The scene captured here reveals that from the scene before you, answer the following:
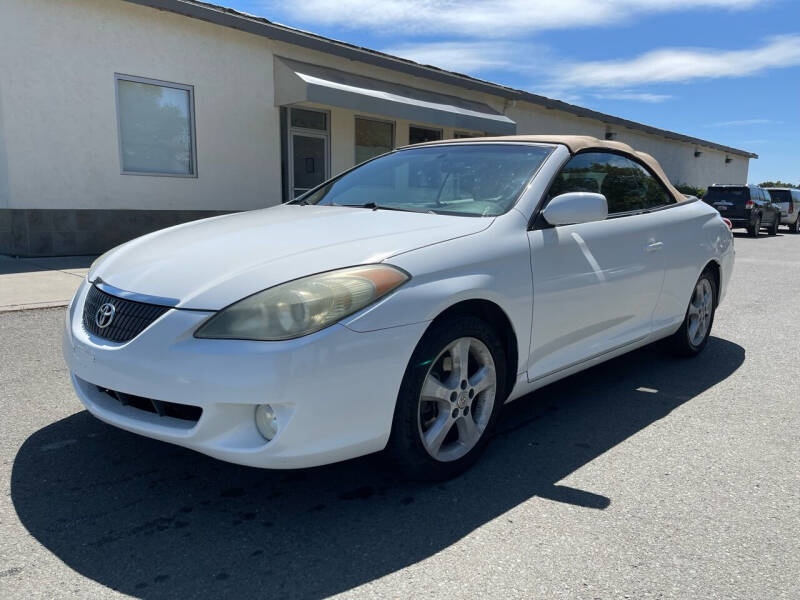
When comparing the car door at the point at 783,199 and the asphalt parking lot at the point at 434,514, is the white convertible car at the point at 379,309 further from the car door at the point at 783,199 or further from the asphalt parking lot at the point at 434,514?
the car door at the point at 783,199

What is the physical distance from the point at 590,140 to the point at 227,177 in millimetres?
9045

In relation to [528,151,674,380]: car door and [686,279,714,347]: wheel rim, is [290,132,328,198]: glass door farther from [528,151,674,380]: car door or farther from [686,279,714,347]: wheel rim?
[528,151,674,380]: car door

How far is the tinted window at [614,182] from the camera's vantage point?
143 inches

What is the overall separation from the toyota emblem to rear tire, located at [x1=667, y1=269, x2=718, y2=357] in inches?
152

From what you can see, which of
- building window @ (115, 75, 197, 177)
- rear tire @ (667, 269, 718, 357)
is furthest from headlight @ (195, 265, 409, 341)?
building window @ (115, 75, 197, 177)

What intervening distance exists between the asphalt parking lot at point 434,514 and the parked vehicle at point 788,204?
24843 mm

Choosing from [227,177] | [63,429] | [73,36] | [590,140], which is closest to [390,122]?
[227,177]

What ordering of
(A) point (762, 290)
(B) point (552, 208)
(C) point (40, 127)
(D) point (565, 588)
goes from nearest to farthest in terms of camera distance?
(D) point (565, 588) → (B) point (552, 208) → (A) point (762, 290) → (C) point (40, 127)

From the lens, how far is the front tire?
266cm

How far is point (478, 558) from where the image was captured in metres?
2.34

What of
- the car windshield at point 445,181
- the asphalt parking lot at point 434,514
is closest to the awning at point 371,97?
the car windshield at point 445,181

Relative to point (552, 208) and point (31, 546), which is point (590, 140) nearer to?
point (552, 208)

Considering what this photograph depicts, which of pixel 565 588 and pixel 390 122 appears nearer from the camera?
pixel 565 588

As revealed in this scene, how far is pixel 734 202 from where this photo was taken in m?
21.2
